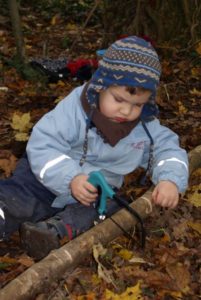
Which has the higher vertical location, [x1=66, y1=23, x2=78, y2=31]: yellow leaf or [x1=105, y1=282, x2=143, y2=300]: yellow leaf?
[x1=105, y1=282, x2=143, y2=300]: yellow leaf

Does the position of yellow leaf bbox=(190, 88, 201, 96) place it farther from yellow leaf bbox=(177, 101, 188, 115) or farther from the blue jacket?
the blue jacket

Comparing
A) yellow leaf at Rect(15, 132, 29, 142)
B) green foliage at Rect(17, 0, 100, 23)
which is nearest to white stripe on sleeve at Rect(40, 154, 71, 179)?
yellow leaf at Rect(15, 132, 29, 142)

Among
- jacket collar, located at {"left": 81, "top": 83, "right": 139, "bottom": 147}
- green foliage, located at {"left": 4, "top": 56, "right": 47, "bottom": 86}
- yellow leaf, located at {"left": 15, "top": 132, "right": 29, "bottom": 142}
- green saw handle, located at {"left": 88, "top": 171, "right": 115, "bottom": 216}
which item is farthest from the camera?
green foliage, located at {"left": 4, "top": 56, "right": 47, "bottom": 86}

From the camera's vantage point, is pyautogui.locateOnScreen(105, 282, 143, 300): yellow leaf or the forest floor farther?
the forest floor

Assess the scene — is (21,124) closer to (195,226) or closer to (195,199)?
(195,199)

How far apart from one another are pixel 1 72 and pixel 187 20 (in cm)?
310

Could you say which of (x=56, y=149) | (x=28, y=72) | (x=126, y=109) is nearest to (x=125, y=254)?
(x=56, y=149)

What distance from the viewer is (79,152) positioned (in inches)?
143

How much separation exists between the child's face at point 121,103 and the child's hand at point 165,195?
506 millimetres

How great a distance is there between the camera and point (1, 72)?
21.7 ft

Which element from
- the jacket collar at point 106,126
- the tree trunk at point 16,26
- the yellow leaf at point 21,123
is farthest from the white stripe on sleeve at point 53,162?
the tree trunk at point 16,26

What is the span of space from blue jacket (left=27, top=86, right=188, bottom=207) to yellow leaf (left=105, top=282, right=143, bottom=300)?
0.74 metres

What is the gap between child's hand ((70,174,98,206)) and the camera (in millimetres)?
3145

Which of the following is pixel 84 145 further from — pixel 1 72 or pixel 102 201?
pixel 1 72
